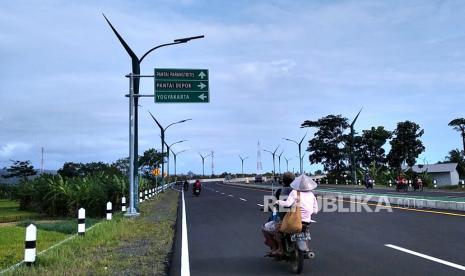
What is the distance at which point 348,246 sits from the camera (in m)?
12.0

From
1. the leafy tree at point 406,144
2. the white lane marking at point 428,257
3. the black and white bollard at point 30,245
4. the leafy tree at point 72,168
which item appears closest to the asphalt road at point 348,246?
the white lane marking at point 428,257

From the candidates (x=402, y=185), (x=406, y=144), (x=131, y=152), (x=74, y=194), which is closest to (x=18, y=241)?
(x=131, y=152)

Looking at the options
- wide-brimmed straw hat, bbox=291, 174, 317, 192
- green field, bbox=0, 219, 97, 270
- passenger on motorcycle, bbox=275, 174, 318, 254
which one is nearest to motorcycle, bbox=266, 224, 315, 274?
passenger on motorcycle, bbox=275, 174, 318, 254

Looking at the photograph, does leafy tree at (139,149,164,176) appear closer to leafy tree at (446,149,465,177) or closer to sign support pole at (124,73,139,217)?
leafy tree at (446,149,465,177)

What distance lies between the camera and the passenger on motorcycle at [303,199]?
9000 millimetres

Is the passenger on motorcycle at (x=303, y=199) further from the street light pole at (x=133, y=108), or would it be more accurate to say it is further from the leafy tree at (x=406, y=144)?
the leafy tree at (x=406, y=144)

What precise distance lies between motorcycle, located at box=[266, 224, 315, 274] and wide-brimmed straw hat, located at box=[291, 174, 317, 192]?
0.66 m

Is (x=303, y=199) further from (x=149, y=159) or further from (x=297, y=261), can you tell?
(x=149, y=159)

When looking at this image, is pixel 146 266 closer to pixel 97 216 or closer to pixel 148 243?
pixel 148 243

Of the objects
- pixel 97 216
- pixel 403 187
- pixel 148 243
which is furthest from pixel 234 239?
pixel 403 187

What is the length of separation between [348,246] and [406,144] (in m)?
75.1

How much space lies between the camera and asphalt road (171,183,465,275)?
30.1ft

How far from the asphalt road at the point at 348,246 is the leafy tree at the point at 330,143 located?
71003mm


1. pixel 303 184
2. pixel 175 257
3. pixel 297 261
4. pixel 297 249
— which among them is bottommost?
pixel 175 257
